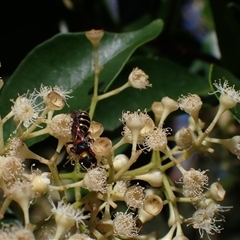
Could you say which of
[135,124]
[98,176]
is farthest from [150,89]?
[98,176]

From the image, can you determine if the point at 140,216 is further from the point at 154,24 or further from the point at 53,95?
the point at 154,24

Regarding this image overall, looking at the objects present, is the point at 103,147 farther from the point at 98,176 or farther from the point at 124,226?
the point at 124,226

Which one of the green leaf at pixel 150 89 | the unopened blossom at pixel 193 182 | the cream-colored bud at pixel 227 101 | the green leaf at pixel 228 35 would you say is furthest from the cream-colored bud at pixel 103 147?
the green leaf at pixel 228 35

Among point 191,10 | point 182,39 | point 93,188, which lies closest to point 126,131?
point 93,188

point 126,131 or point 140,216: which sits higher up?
point 126,131

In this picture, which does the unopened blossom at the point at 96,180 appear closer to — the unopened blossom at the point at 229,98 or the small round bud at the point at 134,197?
the small round bud at the point at 134,197

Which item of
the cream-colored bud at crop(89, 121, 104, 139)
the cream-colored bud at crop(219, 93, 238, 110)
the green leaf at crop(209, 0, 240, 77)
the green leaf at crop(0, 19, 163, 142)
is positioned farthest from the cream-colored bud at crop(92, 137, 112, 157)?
the green leaf at crop(209, 0, 240, 77)
